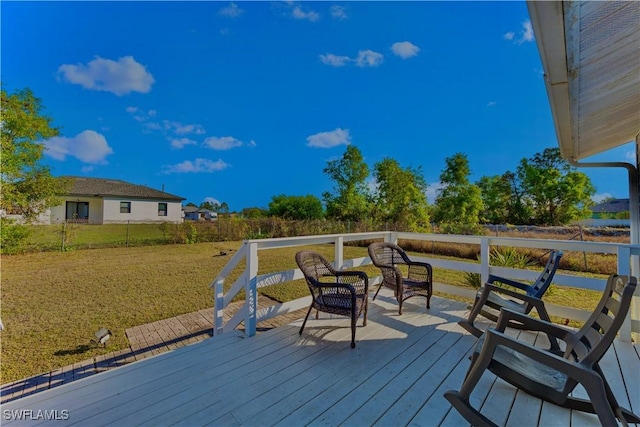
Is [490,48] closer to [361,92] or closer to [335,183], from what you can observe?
[361,92]

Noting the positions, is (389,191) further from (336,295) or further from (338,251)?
(336,295)

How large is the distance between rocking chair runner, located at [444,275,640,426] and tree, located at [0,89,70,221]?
462 inches

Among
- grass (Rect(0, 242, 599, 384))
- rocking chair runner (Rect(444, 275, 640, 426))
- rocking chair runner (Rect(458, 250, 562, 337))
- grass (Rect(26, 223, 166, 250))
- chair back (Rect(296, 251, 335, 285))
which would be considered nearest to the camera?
rocking chair runner (Rect(444, 275, 640, 426))

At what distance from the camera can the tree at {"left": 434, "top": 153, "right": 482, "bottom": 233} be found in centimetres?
1284

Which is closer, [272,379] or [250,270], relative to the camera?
[272,379]

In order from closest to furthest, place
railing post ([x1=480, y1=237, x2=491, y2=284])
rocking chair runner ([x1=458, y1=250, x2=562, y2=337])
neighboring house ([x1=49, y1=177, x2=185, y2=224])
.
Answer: rocking chair runner ([x1=458, y1=250, x2=562, y2=337]) < railing post ([x1=480, y1=237, x2=491, y2=284]) < neighboring house ([x1=49, y1=177, x2=185, y2=224])

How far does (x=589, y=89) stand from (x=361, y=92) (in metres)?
11.5

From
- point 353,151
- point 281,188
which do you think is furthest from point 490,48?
point 281,188

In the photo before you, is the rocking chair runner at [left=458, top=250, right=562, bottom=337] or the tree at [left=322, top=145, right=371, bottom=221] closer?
the rocking chair runner at [left=458, top=250, right=562, bottom=337]

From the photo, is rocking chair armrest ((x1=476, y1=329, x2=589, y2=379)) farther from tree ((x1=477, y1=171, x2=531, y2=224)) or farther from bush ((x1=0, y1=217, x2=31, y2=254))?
tree ((x1=477, y1=171, x2=531, y2=224))

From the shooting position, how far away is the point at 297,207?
1709 cm

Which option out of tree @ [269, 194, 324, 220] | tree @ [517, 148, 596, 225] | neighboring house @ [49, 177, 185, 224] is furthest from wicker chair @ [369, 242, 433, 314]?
neighboring house @ [49, 177, 185, 224]

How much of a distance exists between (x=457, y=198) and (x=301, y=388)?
1340cm

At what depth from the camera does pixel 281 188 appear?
18984 mm
